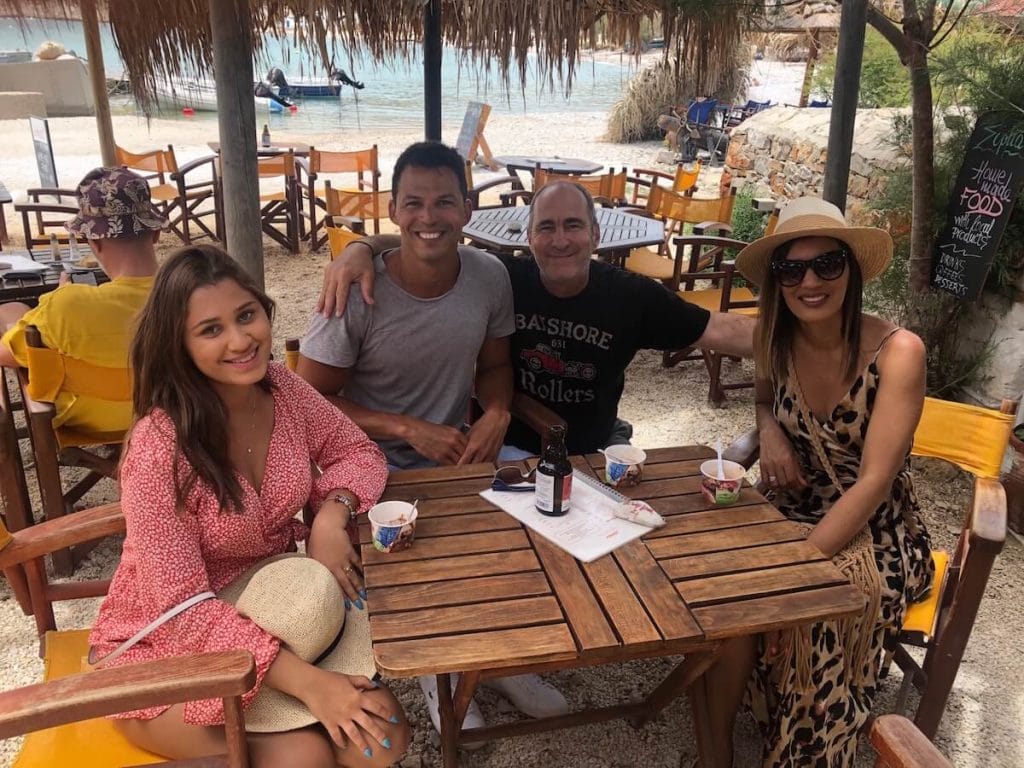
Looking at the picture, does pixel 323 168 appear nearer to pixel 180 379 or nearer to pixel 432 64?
pixel 432 64

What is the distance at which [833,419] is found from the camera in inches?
88.7

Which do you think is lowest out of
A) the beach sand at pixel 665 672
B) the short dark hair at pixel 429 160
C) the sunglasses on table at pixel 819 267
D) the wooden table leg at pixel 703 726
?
the beach sand at pixel 665 672

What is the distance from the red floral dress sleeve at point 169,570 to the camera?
1.58m

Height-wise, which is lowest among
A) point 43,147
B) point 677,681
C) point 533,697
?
point 533,697

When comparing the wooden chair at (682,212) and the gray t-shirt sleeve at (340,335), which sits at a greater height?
the gray t-shirt sleeve at (340,335)

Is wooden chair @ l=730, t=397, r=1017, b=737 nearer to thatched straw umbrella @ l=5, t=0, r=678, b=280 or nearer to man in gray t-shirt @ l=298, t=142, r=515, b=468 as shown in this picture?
man in gray t-shirt @ l=298, t=142, r=515, b=468

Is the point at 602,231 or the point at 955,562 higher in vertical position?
the point at 602,231

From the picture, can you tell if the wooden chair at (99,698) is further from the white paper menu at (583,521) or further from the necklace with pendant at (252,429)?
the white paper menu at (583,521)

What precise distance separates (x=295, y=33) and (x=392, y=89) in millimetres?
40372

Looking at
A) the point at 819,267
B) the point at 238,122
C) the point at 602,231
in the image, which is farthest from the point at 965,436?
the point at 238,122

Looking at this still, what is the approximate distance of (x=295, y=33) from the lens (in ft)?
13.1

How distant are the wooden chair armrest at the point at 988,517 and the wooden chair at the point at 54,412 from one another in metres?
2.84

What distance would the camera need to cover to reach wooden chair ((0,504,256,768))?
1297 mm

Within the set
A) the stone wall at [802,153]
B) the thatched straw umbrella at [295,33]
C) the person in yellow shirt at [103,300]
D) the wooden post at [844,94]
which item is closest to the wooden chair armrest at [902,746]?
the person in yellow shirt at [103,300]
